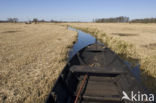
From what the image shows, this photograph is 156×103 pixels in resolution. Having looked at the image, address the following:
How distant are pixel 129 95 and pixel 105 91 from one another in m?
1.14

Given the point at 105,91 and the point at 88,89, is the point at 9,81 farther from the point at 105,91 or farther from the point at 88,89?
the point at 105,91

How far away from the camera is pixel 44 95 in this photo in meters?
5.23

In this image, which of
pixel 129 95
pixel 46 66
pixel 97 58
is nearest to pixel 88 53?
pixel 97 58

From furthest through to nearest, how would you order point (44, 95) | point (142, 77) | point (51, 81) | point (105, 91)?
point (142, 77) < point (51, 81) < point (44, 95) < point (105, 91)

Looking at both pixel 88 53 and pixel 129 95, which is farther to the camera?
pixel 88 53

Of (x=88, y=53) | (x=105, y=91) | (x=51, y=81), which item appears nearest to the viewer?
(x=105, y=91)

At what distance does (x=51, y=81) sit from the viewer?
645 cm

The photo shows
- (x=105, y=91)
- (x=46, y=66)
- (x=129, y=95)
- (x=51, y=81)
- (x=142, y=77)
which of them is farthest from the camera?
(x=46, y=66)

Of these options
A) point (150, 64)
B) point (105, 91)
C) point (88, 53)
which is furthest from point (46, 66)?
point (150, 64)

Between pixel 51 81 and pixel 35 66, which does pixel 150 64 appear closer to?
pixel 51 81

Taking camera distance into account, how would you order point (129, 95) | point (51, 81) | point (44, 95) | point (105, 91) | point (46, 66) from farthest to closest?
1. point (46, 66)
2. point (51, 81)
3. point (44, 95)
4. point (105, 91)
5. point (129, 95)

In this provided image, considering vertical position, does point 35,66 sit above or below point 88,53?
below

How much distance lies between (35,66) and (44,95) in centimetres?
408

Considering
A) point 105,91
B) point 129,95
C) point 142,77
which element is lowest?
point 142,77
